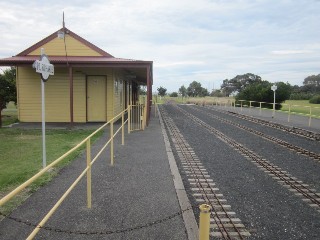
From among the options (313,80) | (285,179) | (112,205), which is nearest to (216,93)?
(313,80)

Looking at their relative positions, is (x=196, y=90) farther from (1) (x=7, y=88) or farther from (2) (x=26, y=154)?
(2) (x=26, y=154)

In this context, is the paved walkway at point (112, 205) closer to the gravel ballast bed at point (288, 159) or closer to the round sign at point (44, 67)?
the round sign at point (44, 67)

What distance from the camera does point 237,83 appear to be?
11375cm

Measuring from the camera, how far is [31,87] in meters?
17.7

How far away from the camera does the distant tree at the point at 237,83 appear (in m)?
109

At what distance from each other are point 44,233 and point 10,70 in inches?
811

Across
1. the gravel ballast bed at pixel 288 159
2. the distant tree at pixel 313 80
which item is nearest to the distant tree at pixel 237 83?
the distant tree at pixel 313 80

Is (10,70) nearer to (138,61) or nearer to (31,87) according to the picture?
A: (31,87)

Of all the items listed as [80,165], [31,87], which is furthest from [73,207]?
[31,87]

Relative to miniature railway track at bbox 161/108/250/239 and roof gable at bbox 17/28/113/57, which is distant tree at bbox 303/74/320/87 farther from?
miniature railway track at bbox 161/108/250/239

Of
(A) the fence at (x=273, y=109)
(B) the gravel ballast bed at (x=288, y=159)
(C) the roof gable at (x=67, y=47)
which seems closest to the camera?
(B) the gravel ballast bed at (x=288, y=159)

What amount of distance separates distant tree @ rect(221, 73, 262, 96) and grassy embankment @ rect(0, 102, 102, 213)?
9880 cm

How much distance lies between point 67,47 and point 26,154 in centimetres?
1018

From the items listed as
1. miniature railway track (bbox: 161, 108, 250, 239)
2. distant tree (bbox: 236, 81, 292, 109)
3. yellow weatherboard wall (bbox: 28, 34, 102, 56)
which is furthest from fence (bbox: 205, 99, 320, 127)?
miniature railway track (bbox: 161, 108, 250, 239)
